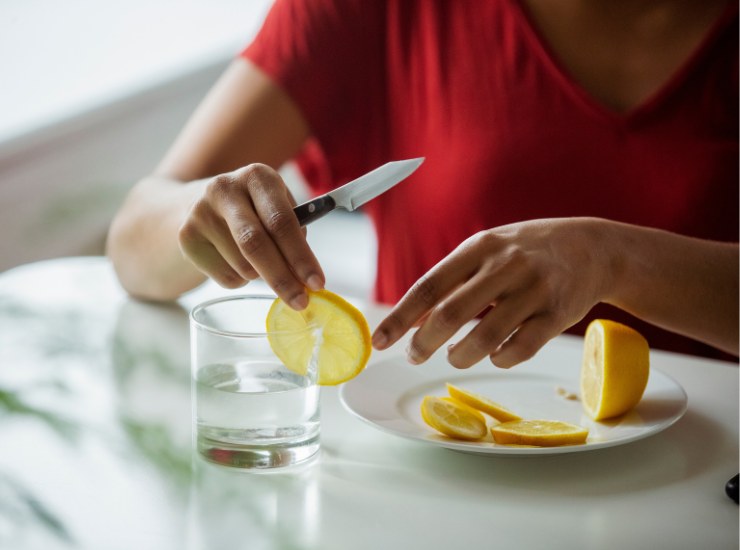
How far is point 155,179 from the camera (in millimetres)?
1336

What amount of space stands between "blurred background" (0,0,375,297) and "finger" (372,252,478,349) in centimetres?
95

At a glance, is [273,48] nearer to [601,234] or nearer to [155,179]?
[155,179]

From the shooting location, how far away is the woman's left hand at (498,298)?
80cm

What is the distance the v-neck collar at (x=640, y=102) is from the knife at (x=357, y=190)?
0.52 metres

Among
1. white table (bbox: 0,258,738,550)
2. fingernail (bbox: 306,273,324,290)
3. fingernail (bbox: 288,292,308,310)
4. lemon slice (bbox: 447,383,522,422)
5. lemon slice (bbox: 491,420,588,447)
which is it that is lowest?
white table (bbox: 0,258,738,550)

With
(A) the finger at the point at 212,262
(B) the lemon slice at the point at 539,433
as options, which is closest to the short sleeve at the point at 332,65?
(A) the finger at the point at 212,262

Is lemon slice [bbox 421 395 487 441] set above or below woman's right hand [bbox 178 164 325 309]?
below

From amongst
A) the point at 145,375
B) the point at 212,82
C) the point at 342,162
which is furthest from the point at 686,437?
the point at 212,82

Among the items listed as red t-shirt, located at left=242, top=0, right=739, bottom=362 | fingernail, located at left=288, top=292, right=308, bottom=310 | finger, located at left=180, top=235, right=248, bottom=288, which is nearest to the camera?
fingernail, located at left=288, top=292, right=308, bottom=310

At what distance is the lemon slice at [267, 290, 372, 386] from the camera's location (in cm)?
80

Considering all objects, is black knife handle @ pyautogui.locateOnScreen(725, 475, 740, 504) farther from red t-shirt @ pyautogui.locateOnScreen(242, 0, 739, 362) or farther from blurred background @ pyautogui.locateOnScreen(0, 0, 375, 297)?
blurred background @ pyautogui.locateOnScreen(0, 0, 375, 297)

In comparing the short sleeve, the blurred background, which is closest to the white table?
the short sleeve

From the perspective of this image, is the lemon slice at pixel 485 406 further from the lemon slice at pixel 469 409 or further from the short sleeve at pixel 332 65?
the short sleeve at pixel 332 65

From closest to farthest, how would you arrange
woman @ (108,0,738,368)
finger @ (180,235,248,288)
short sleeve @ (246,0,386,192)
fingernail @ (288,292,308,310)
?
fingernail @ (288,292,308,310), finger @ (180,235,248,288), woman @ (108,0,738,368), short sleeve @ (246,0,386,192)
